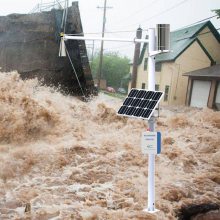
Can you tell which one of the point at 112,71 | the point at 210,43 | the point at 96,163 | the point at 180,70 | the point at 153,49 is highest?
the point at 210,43

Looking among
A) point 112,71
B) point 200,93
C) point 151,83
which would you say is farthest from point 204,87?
point 112,71

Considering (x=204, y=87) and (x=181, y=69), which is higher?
(x=181, y=69)

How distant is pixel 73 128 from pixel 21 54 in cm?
708

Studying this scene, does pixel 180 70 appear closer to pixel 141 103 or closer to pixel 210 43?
pixel 210 43

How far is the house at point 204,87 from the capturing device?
14281 millimetres

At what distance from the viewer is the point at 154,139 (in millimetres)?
4965

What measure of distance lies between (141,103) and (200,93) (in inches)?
406

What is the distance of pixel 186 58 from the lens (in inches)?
613

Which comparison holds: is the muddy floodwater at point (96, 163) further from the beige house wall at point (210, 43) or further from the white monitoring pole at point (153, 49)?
→ the beige house wall at point (210, 43)

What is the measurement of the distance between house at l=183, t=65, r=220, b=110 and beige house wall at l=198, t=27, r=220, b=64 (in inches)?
22.4

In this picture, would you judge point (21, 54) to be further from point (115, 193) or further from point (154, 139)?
point (154, 139)

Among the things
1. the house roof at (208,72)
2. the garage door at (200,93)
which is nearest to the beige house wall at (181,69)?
the house roof at (208,72)

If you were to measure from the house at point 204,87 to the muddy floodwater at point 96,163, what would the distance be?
2.65 ft

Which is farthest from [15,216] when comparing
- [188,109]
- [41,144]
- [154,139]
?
[188,109]
